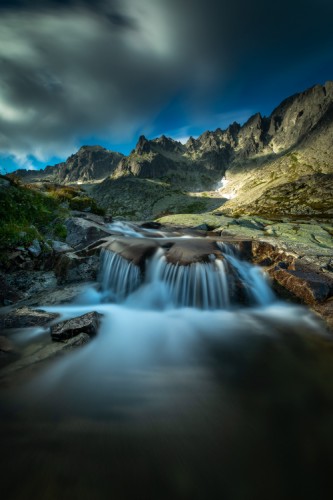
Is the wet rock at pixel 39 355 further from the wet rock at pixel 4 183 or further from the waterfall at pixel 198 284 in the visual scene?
the wet rock at pixel 4 183

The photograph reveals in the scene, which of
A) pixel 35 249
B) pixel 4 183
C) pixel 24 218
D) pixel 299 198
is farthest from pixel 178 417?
pixel 299 198

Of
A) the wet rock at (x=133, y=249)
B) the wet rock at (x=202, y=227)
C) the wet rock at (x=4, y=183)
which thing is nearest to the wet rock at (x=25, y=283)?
the wet rock at (x=133, y=249)

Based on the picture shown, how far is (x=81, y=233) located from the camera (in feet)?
61.1

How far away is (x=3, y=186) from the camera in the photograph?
51.5 feet

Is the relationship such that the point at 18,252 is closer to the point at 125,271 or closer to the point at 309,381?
the point at 125,271

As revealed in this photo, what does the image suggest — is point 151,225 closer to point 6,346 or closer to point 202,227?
point 202,227

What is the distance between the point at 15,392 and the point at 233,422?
4.43m

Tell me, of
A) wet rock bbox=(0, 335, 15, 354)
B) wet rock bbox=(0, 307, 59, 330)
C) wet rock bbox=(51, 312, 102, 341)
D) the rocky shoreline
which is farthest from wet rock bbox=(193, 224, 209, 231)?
wet rock bbox=(0, 335, 15, 354)

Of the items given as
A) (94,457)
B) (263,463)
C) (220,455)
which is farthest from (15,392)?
(263,463)

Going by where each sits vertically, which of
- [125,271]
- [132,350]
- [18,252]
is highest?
[18,252]

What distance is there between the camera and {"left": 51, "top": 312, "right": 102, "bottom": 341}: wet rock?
23.8 ft

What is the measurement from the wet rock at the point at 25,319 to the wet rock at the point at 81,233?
913 centimetres

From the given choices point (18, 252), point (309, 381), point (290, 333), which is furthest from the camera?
point (18, 252)

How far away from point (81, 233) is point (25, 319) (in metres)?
11.2
